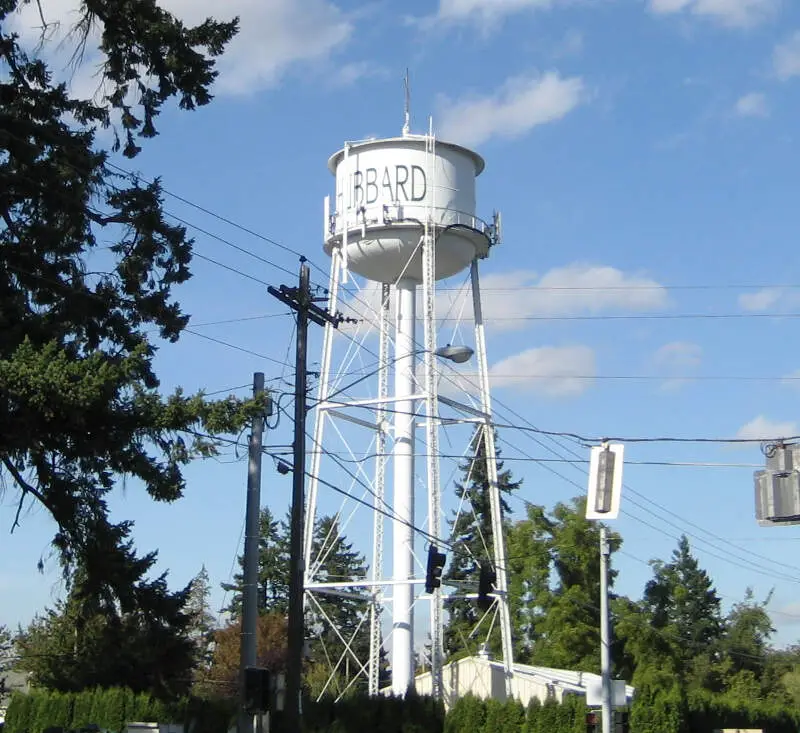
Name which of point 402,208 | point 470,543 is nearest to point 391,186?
point 402,208

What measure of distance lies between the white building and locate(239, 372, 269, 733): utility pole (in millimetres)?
17266

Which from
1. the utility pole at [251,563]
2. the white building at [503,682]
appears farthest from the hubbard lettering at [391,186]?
the utility pole at [251,563]

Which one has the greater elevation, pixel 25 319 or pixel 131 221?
pixel 131 221

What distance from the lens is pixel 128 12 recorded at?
2231cm

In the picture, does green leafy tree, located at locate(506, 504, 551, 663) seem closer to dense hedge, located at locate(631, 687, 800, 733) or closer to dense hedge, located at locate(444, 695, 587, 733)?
dense hedge, located at locate(631, 687, 800, 733)

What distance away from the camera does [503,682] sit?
41.9 meters

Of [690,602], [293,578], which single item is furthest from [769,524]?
[690,602]

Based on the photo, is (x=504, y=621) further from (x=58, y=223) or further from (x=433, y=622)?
(x=58, y=223)

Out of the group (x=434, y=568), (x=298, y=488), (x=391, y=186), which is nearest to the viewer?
(x=298, y=488)

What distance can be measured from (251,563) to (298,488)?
2.87 meters

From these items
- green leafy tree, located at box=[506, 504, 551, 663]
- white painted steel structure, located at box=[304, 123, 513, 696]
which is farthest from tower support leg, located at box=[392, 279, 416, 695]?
→ green leafy tree, located at box=[506, 504, 551, 663]

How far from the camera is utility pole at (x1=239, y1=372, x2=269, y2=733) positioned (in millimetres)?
21609

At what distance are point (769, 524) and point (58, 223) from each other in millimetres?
12885

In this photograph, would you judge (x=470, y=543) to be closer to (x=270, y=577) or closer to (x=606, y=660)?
(x=270, y=577)
